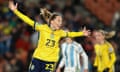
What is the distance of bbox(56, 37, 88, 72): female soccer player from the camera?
13.8 metres

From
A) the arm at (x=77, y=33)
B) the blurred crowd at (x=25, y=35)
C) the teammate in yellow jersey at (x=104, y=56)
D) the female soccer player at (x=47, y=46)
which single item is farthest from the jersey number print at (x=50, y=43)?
the blurred crowd at (x=25, y=35)

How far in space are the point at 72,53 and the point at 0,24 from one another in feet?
19.9

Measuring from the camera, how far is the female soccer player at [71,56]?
13.8 metres

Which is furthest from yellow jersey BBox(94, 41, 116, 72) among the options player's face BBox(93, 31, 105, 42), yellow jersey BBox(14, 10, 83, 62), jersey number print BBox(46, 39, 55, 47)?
jersey number print BBox(46, 39, 55, 47)

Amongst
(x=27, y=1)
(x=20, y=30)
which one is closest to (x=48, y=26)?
(x=20, y=30)

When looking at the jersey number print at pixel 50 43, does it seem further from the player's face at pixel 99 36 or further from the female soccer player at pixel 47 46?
the player's face at pixel 99 36

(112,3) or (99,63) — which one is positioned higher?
(112,3)

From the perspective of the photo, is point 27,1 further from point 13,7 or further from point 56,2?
point 13,7

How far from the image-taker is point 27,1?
21.2 m

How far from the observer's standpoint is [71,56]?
13922 millimetres

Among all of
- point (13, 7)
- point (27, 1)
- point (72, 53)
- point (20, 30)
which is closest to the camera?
point (13, 7)

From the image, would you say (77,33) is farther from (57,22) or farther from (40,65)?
(40,65)

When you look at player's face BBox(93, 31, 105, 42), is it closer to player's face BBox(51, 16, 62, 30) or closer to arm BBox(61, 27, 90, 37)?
arm BBox(61, 27, 90, 37)

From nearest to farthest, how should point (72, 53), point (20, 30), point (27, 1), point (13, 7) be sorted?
point (13, 7) → point (72, 53) → point (20, 30) → point (27, 1)
